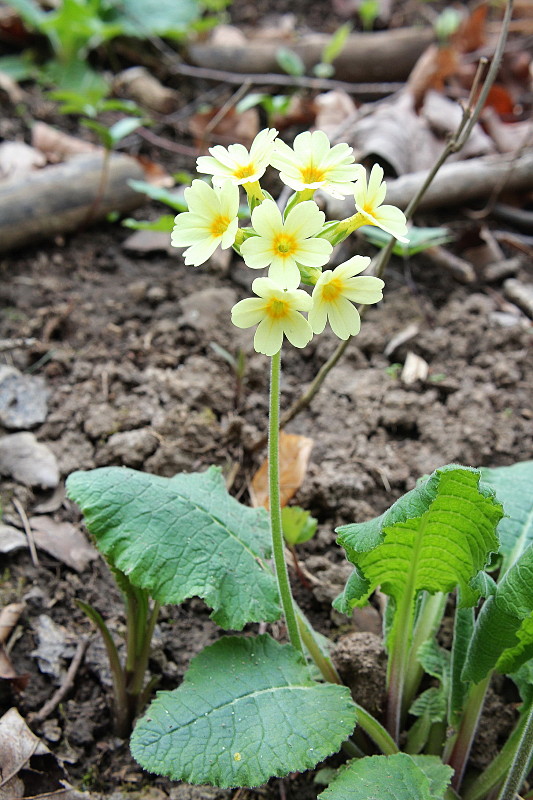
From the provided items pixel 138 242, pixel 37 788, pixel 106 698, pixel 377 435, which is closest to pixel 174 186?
pixel 138 242

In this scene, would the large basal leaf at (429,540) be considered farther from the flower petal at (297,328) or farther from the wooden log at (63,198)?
the wooden log at (63,198)

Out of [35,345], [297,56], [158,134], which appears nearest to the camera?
[35,345]

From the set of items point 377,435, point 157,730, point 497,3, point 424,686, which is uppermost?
point 497,3

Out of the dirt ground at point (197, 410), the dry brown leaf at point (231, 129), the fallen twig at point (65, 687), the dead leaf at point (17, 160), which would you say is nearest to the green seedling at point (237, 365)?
the dirt ground at point (197, 410)

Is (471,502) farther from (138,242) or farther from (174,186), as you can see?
(174,186)

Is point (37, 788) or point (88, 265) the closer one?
point (37, 788)

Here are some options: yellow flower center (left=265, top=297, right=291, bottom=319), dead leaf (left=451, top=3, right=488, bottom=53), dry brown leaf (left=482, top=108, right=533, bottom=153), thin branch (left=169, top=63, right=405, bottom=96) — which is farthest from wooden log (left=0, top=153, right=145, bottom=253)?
dead leaf (left=451, top=3, right=488, bottom=53)
